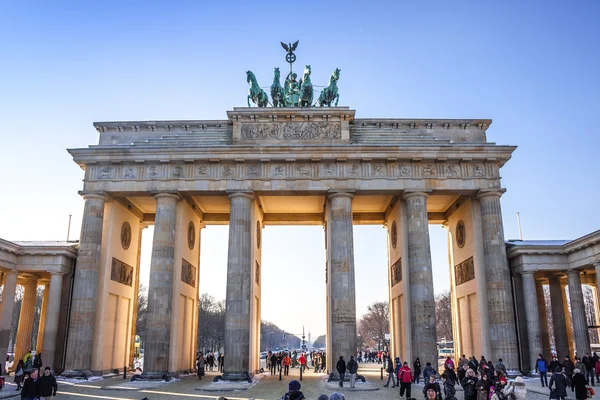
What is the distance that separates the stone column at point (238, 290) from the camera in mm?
28922

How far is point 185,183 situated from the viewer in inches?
1258

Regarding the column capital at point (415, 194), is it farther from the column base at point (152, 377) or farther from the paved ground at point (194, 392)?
the column base at point (152, 377)

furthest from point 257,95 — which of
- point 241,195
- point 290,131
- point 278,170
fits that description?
point 241,195

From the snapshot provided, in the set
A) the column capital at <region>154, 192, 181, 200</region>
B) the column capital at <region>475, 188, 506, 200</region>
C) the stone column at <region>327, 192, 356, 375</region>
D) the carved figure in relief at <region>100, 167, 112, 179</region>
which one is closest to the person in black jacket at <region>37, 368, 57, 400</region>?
the stone column at <region>327, 192, 356, 375</region>

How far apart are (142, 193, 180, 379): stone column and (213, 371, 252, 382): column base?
131 inches

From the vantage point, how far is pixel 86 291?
100 feet

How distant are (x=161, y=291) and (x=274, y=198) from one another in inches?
385

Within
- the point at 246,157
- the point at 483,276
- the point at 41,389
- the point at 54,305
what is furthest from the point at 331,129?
the point at 41,389

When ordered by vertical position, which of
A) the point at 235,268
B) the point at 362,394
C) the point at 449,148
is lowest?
the point at 362,394

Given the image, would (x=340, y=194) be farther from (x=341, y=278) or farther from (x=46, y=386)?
(x=46, y=386)

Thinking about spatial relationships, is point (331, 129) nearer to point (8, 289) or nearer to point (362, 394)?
point (362, 394)

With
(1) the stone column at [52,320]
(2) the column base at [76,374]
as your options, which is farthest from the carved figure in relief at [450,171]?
(1) the stone column at [52,320]

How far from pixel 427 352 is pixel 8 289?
81.9 feet

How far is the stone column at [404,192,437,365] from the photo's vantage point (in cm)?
2911
